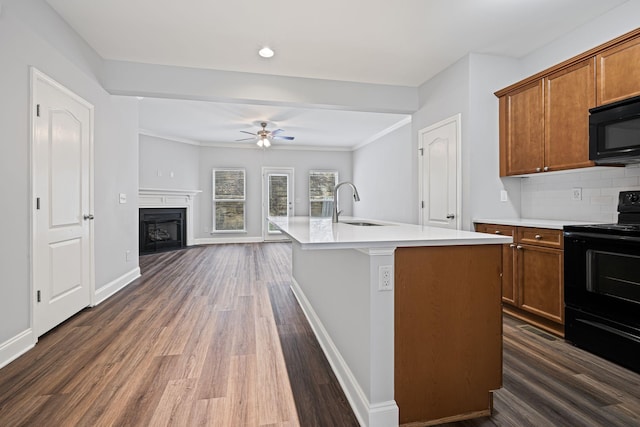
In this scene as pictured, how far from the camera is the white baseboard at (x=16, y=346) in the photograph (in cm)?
213

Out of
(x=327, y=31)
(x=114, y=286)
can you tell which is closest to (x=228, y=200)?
(x=114, y=286)

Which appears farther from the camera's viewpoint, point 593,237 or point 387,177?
point 387,177

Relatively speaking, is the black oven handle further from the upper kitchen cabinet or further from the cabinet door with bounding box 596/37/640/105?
the cabinet door with bounding box 596/37/640/105

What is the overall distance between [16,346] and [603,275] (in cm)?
401

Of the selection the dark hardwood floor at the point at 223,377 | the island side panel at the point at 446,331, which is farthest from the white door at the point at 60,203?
the island side panel at the point at 446,331

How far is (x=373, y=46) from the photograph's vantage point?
335 cm

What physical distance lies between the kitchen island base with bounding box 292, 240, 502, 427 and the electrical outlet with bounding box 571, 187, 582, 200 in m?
1.99

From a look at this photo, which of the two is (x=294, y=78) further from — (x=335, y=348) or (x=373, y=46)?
(x=335, y=348)

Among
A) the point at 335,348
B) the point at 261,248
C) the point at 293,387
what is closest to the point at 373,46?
the point at 335,348

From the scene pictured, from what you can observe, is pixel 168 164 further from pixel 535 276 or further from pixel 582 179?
pixel 582 179

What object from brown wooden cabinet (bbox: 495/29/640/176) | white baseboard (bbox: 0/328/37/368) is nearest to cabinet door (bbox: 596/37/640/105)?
brown wooden cabinet (bbox: 495/29/640/176)

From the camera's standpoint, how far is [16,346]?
2246mm

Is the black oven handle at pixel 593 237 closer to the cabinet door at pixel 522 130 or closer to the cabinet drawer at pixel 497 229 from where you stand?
the cabinet drawer at pixel 497 229

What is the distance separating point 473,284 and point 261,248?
6523 millimetres
